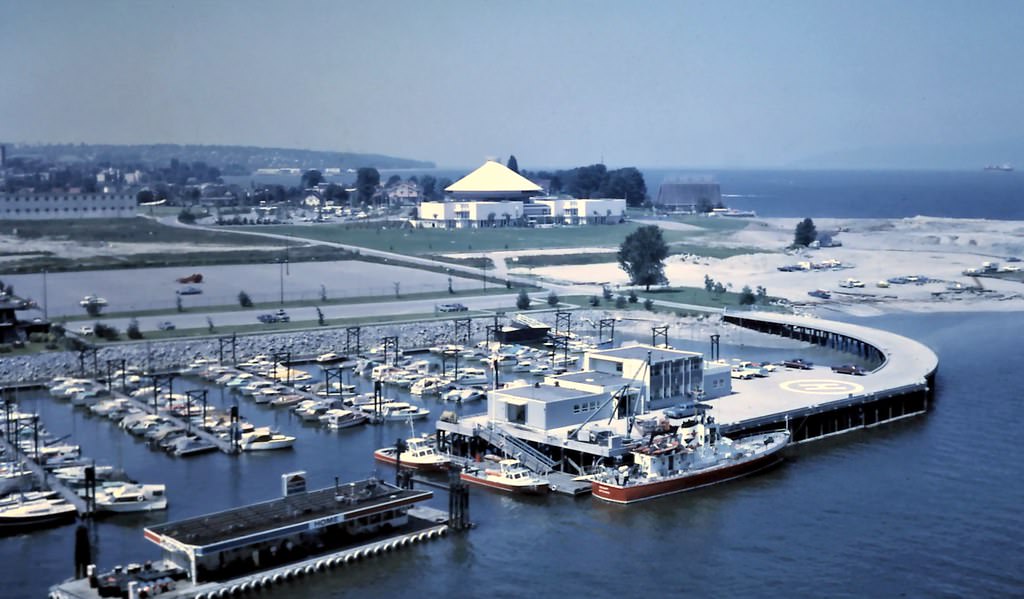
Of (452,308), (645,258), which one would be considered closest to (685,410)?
(452,308)

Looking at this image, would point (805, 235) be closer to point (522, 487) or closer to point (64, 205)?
point (64, 205)

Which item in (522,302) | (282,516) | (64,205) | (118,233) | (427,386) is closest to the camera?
(282,516)

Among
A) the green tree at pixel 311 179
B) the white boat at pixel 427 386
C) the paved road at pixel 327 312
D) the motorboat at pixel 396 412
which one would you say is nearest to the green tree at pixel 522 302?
the paved road at pixel 327 312

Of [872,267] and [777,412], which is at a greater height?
[872,267]

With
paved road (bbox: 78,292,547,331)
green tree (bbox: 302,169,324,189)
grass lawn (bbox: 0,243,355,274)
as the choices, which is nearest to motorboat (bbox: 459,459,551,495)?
paved road (bbox: 78,292,547,331)

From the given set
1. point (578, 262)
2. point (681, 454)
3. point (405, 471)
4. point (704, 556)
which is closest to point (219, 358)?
point (405, 471)

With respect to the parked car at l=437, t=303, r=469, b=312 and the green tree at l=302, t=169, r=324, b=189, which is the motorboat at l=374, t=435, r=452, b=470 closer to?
the parked car at l=437, t=303, r=469, b=312
